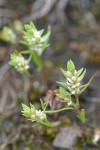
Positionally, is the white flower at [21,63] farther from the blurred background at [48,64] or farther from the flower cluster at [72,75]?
the flower cluster at [72,75]

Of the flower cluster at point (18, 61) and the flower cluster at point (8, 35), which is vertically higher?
the flower cluster at point (8, 35)

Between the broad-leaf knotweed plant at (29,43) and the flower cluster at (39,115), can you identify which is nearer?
the flower cluster at (39,115)

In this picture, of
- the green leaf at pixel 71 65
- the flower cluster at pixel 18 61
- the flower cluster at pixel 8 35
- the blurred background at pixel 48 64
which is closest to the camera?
the green leaf at pixel 71 65

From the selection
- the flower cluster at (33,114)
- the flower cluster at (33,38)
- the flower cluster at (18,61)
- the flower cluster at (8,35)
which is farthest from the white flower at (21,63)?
the flower cluster at (8,35)

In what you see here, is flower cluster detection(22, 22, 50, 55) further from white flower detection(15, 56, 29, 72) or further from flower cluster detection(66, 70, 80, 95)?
flower cluster detection(66, 70, 80, 95)

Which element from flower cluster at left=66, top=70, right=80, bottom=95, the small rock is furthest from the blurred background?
flower cluster at left=66, top=70, right=80, bottom=95

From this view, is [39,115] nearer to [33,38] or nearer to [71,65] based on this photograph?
[71,65]

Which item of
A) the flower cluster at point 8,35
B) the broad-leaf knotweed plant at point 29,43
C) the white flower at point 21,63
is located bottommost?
the white flower at point 21,63

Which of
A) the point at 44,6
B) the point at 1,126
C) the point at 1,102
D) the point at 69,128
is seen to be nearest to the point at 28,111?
the point at 69,128
